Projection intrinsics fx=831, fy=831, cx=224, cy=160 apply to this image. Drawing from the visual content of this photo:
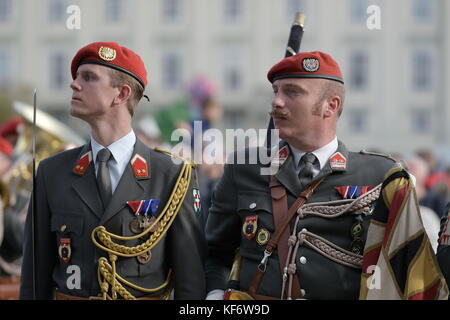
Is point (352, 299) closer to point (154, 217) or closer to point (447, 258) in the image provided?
point (447, 258)

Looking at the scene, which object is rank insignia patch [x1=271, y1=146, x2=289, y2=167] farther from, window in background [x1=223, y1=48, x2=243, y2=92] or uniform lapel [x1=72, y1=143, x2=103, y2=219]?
window in background [x1=223, y1=48, x2=243, y2=92]

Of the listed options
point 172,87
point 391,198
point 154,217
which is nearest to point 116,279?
point 154,217

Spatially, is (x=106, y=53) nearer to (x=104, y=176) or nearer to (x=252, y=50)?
(x=104, y=176)

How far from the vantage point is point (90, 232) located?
13.8ft

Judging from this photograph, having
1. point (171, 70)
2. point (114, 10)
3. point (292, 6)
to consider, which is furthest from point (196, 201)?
point (292, 6)

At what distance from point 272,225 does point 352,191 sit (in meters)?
0.43

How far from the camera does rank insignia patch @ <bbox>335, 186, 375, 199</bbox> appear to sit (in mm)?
4105

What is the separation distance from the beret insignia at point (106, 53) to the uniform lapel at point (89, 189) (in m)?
0.55

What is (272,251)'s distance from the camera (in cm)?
407

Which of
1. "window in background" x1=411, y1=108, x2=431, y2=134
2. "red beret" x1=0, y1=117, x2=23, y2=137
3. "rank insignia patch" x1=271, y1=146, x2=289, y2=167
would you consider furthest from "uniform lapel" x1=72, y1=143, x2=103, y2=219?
"window in background" x1=411, y1=108, x2=431, y2=134

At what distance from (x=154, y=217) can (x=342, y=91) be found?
3.80ft

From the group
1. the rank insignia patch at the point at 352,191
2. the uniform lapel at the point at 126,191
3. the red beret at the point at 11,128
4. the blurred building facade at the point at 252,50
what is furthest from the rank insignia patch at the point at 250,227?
the blurred building facade at the point at 252,50

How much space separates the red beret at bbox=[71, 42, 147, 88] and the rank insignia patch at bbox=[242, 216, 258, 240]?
36.7 inches
